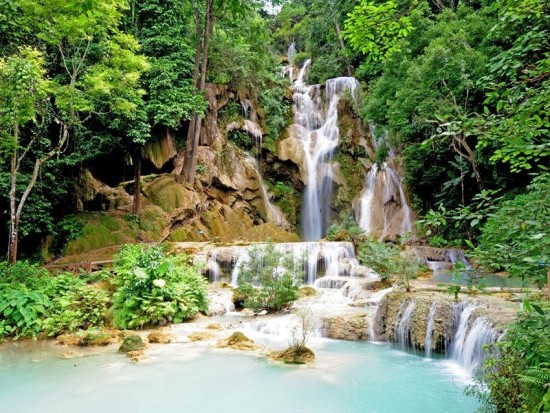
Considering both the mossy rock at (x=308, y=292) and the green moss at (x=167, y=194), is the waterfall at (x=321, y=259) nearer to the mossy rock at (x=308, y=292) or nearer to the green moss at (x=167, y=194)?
the mossy rock at (x=308, y=292)

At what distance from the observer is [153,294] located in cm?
926

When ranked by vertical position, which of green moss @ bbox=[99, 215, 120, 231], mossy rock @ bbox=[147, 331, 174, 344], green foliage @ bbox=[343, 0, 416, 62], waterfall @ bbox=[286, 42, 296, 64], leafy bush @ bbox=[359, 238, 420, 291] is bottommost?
mossy rock @ bbox=[147, 331, 174, 344]

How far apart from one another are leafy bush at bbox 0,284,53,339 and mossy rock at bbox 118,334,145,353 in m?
2.40

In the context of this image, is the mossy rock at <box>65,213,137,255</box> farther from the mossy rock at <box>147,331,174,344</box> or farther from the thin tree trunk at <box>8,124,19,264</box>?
the mossy rock at <box>147,331,174,344</box>

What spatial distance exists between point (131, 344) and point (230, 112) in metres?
17.3

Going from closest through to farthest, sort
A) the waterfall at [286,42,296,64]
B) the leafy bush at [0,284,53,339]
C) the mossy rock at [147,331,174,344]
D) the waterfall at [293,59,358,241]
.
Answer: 1. the mossy rock at [147,331,174,344]
2. the leafy bush at [0,284,53,339]
3. the waterfall at [293,59,358,241]
4. the waterfall at [286,42,296,64]

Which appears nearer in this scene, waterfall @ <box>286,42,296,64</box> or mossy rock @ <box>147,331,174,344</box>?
mossy rock @ <box>147,331,174,344</box>

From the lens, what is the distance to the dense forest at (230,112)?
9.87ft

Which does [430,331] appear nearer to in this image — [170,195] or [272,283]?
[272,283]

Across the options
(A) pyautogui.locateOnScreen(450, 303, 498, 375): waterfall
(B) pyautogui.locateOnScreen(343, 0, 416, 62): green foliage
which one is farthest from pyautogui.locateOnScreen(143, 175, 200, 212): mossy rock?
(B) pyautogui.locateOnScreen(343, 0, 416, 62): green foliage

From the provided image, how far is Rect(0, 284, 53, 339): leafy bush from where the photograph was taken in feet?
28.1

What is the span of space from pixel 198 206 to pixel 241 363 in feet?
41.1

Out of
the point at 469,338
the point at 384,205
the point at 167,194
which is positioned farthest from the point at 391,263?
the point at 384,205

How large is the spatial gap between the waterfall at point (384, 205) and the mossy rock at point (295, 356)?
14.0 metres
